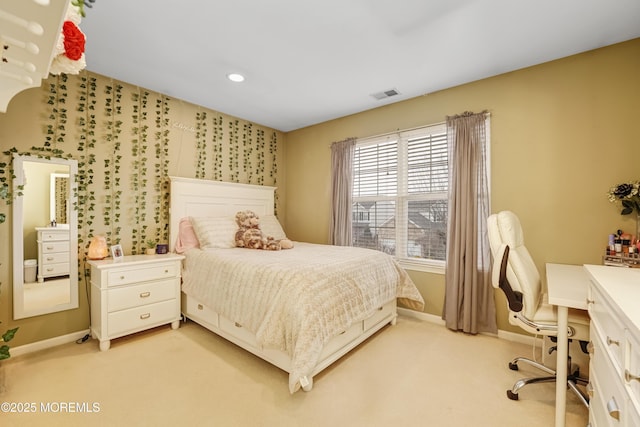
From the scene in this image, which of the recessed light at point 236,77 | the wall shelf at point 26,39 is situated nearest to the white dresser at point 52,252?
the recessed light at point 236,77

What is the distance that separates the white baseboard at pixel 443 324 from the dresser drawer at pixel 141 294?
8.41ft

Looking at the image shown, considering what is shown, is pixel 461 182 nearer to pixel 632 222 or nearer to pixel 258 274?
pixel 632 222

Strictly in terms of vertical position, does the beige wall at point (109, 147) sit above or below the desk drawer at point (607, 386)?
above

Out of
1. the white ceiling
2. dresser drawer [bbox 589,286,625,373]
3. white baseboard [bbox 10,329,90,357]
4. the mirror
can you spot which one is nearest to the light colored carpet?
white baseboard [bbox 10,329,90,357]

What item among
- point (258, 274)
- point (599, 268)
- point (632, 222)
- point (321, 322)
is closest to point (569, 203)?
point (632, 222)

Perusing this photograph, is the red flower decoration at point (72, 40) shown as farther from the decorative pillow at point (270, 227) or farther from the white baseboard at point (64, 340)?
the decorative pillow at point (270, 227)

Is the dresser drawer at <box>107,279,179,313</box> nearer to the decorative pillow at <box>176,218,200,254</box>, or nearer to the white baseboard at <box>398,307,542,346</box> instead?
the decorative pillow at <box>176,218,200,254</box>

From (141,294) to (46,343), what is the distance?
2.74 ft

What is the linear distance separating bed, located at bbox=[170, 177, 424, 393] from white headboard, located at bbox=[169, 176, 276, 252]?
0.04 feet

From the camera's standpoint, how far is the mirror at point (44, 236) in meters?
2.30

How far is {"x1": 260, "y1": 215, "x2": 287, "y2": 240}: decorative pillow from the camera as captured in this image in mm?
3662

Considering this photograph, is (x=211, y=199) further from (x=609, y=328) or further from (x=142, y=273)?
(x=609, y=328)

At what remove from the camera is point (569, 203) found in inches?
92.7

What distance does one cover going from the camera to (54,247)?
8.10ft
